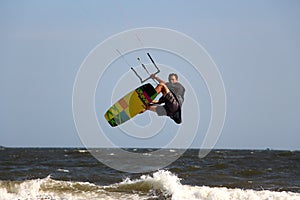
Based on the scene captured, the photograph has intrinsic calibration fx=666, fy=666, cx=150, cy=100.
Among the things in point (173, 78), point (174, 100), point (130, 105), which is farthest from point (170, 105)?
point (130, 105)

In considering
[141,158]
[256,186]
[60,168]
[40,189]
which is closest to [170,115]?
[40,189]

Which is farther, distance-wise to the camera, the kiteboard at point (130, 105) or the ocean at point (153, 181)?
the ocean at point (153, 181)

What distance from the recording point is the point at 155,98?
1066 cm

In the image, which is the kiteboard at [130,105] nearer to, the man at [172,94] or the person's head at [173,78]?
the man at [172,94]

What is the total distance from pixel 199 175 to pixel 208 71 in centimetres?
1396

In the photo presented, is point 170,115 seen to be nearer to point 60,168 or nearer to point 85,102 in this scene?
point 85,102

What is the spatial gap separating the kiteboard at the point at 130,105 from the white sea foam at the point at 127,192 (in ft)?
16.8

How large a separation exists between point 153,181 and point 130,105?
23.9 ft

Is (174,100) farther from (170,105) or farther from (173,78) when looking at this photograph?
(173,78)

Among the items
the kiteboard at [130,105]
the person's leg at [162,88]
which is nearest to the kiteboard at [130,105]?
the kiteboard at [130,105]

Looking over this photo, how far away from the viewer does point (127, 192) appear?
683 inches

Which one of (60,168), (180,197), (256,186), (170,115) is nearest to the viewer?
(170,115)

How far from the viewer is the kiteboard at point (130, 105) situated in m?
10.7

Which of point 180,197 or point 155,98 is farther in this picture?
point 180,197
